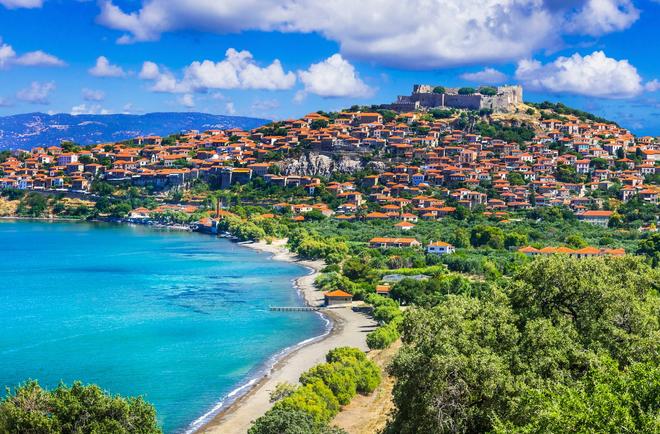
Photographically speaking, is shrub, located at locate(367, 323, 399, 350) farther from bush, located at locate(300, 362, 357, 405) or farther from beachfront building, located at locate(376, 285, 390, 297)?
beachfront building, located at locate(376, 285, 390, 297)

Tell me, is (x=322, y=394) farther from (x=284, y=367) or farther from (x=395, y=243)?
(x=395, y=243)

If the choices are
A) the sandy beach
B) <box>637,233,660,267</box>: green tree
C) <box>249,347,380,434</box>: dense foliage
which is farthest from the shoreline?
<box>637,233,660,267</box>: green tree

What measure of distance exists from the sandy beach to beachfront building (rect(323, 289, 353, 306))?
0.56m

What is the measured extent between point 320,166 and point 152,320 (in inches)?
1962

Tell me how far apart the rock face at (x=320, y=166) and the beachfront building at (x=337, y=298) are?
44.6 metres

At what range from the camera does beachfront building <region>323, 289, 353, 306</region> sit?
36.1m

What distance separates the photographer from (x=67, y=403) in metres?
Answer: 13.5

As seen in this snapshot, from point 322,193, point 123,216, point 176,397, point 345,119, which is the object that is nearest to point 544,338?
point 176,397

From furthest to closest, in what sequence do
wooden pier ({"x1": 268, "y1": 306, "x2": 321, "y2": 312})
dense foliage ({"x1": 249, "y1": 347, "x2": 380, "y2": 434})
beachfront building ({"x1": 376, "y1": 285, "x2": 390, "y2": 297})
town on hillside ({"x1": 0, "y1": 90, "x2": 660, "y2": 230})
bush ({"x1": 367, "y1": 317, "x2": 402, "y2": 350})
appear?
town on hillside ({"x1": 0, "y1": 90, "x2": 660, "y2": 230})
beachfront building ({"x1": 376, "y1": 285, "x2": 390, "y2": 297})
wooden pier ({"x1": 268, "y1": 306, "x2": 321, "y2": 312})
bush ({"x1": 367, "y1": 317, "x2": 402, "y2": 350})
dense foliage ({"x1": 249, "y1": 347, "x2": 380, "y2": 434})

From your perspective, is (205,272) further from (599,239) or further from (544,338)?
(544,338)

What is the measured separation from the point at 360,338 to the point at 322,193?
4635cm

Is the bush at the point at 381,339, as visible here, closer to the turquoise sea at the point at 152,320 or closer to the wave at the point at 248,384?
the wave at the point at 248,384

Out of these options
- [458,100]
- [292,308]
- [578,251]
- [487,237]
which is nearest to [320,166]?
[458,100]

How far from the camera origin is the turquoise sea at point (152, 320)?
23969 mm
